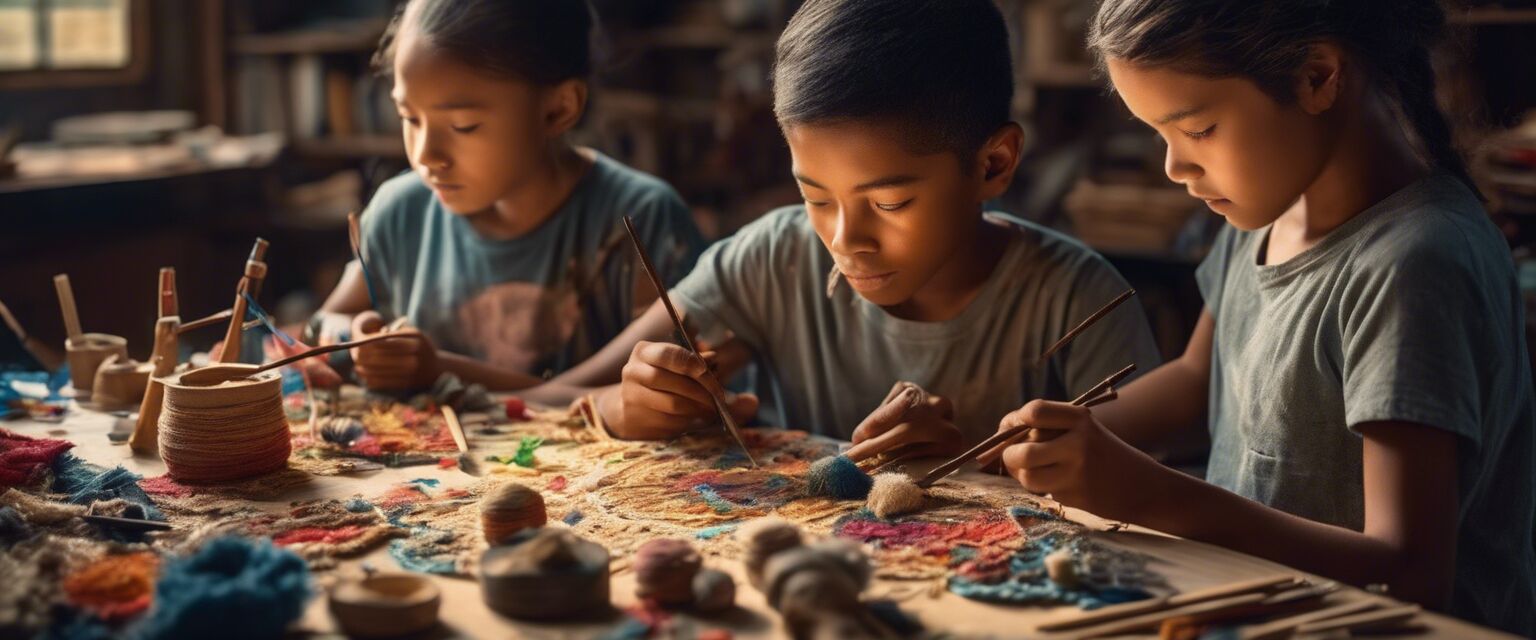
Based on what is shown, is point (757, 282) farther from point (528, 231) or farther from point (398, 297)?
point (398, 297)

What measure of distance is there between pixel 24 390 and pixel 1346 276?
6.66 feet

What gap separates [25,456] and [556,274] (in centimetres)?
119

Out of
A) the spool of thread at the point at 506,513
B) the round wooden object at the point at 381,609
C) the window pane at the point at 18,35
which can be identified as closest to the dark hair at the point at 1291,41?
the spool of thread at the point at 506,513

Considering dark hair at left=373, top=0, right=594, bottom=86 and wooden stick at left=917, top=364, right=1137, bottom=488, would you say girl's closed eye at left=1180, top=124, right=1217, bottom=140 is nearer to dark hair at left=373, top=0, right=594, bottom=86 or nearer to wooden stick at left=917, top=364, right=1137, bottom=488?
wooden stick at left=917, top=364, right=1137, bottom=488

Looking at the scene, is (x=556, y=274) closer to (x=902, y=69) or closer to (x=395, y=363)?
(x=395, y=363)

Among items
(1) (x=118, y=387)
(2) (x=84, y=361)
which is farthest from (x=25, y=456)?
(2) (x=84, y=361)

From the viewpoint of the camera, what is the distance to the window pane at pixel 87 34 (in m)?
5.12

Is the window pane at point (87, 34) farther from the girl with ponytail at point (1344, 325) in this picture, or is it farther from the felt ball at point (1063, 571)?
the felt ball at point (1063, 571)

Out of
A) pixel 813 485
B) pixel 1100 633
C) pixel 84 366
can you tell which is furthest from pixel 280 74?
pixel 1100 633

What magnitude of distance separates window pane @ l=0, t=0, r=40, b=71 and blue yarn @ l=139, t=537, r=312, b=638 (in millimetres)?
4405

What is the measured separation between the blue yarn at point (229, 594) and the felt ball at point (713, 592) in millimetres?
371

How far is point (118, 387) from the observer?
211cm

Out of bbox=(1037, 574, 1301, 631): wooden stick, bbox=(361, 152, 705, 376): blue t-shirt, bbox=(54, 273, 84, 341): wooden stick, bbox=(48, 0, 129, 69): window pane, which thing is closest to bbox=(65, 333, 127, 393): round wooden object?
bbox=(54, 273, 84, 341): wooden stick

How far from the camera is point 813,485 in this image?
1688 millimetres
